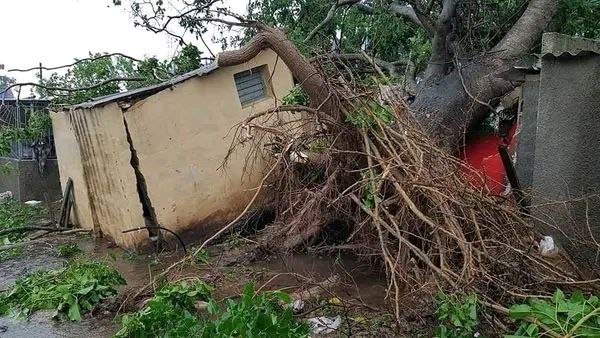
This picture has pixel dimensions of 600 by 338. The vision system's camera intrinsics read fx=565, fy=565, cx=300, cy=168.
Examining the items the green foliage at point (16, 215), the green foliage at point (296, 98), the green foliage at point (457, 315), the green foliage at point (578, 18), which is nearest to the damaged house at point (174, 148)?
the green foliage at point (296, 98)

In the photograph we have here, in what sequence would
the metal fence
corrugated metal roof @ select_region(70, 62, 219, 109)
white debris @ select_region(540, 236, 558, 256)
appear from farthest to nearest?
the metal fence → corrugated metal roof @ select_region(70, 62, 219, 109) → white debris @ select_region(540, 236, 558, 256)

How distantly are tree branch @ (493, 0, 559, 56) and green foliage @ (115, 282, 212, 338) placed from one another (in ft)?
18.4

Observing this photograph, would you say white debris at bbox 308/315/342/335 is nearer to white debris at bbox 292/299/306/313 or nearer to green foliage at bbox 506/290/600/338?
white debris at bbox 292/299/306/313

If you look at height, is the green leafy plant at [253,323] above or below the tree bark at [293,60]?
below

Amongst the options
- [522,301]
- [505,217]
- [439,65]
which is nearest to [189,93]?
[439,65]

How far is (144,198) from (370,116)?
3.94 meters

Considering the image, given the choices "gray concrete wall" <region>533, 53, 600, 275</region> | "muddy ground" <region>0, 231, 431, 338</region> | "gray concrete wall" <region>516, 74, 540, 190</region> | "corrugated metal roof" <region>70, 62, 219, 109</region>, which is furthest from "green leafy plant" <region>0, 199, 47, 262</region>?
"gray concrete wall" <region>533, 53, 600, 275</region>

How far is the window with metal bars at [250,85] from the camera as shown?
29.0ft

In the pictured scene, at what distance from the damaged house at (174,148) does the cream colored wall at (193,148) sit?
14mm

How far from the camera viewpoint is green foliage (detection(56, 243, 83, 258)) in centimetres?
834

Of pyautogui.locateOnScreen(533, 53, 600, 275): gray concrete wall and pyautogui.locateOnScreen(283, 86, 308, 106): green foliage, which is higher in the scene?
pyautogui.locateOnScreen(283, 86, 308, 106): green foliage

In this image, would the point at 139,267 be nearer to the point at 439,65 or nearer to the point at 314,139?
the point at 314,139

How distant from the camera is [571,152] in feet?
16.4

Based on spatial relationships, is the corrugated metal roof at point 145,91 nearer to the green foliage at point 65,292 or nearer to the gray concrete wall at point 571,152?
the green foliage at point 65,292
